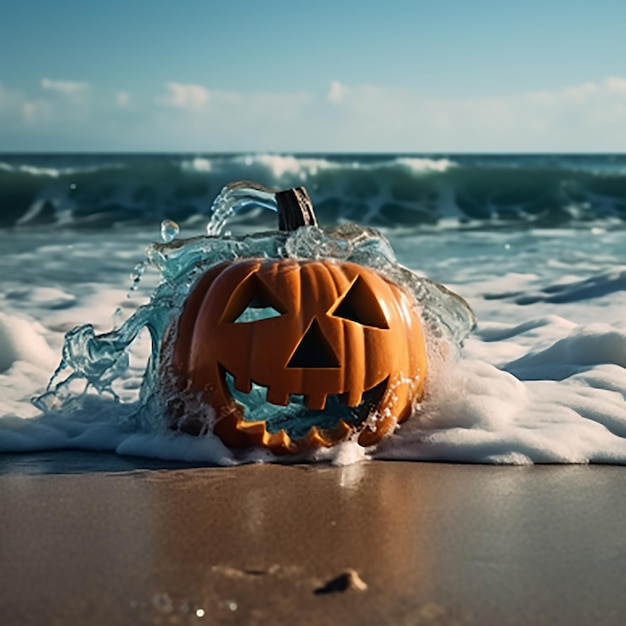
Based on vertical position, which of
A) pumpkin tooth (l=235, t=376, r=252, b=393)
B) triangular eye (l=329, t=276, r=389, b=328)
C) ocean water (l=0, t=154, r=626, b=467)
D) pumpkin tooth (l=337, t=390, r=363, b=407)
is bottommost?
ocean water (l=0, t=154, r=626, b=467)

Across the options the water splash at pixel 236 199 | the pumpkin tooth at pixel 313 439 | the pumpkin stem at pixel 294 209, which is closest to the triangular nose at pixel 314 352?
the pumpkin tooth at pixel 313 439

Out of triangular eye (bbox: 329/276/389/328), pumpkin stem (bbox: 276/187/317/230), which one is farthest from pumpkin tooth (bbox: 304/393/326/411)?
pumpkin stem (bbox: 276/187/317/230)

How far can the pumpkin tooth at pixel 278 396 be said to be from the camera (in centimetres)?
329

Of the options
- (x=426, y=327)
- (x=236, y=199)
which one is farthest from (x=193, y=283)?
(x=426, y=327)

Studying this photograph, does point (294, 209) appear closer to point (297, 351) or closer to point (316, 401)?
point (297, 351)

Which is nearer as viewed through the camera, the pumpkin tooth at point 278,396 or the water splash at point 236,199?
the pumpkin tooth at point 278,396

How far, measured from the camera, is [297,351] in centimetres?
343

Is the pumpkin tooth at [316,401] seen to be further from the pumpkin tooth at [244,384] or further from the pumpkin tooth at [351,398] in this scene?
the pumpkin tooth at [244,384]

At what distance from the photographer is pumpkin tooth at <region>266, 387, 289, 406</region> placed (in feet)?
10.8

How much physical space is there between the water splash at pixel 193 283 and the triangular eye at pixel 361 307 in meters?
0.25

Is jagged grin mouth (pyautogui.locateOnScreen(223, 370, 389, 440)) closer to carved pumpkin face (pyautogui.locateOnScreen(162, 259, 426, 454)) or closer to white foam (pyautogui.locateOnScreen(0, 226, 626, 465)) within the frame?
carved pumpkin face (pyautogui.locateOnScreen(162, 259, 426, 454))

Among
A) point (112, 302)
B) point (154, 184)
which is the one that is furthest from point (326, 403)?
Answer: point (154, 184)

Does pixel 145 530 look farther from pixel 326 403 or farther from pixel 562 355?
pixel 562 355

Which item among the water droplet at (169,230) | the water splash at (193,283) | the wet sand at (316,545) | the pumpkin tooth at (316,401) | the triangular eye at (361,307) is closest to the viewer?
the wet sand at (316,545)
